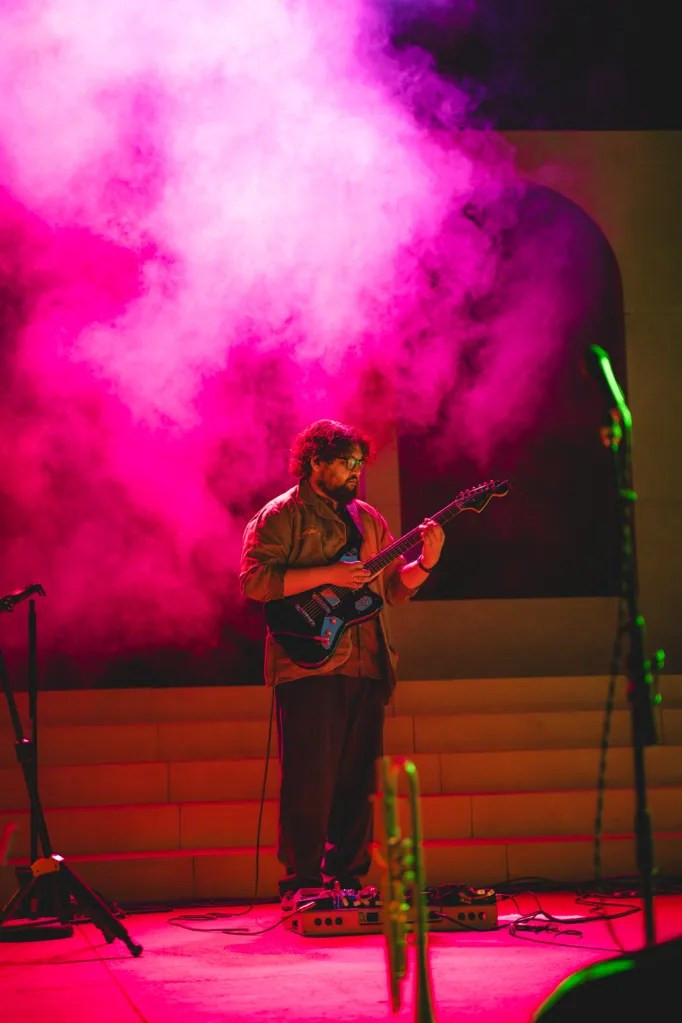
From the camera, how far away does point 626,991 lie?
153cm

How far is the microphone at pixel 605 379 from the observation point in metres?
2.62

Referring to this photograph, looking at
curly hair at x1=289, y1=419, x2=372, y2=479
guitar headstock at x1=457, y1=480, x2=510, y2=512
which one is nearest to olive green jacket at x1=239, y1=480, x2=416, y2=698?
curly hair at x1=289, y1=419, x2=372, y2=479

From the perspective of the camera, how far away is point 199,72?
22.5 feet

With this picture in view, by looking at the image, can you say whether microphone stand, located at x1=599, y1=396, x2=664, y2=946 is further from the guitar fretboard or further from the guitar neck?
the guitar neck

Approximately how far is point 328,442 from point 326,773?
1271mm

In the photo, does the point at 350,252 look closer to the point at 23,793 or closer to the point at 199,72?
the point at 199,72

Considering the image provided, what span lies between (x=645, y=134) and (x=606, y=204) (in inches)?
22.8

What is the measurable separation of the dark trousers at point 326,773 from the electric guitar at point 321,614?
0.41 feet

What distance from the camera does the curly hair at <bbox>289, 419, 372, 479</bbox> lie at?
4578mm

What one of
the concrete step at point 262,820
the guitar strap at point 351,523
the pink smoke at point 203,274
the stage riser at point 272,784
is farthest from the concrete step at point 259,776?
the pink smoke at point 203,274

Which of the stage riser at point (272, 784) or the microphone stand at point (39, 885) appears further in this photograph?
the stage riser at point (272, 784)

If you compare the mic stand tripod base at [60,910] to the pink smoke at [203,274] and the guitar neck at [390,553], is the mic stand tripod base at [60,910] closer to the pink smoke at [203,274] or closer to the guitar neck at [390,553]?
the guitar neck at [390,553]

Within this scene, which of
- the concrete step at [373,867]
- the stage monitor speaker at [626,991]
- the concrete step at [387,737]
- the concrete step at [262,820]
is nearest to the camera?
the stage monitor speaker at [626,991]

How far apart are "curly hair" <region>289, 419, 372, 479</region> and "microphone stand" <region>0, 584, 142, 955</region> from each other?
116 cm
